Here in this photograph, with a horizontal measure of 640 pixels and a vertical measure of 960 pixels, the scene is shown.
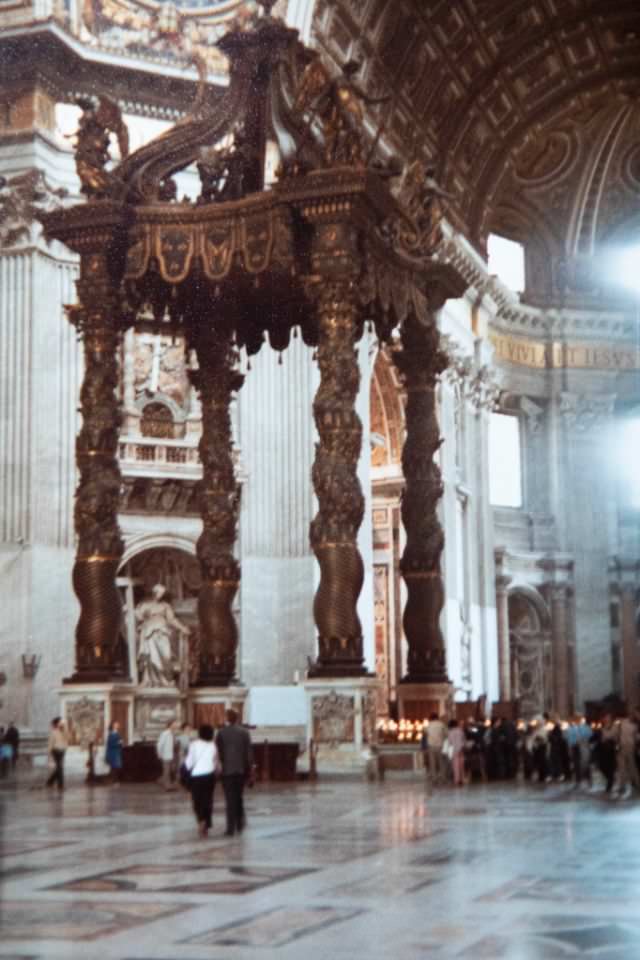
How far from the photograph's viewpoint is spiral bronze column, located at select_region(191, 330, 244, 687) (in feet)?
59.5

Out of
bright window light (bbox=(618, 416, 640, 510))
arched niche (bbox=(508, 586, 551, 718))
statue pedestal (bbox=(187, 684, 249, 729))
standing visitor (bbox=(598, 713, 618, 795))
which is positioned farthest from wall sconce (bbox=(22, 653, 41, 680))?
bright window light (bbox=(618, 416, 640, 510))

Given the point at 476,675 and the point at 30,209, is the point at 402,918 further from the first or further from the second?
the point at 476,675

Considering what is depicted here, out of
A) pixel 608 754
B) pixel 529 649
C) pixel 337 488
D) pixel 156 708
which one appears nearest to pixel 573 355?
pixel 529 649

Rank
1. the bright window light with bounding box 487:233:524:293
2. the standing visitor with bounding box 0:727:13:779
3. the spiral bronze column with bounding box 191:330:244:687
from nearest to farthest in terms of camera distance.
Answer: the spiral bronze column with bounding box 191:330:244:687
the standing visitor with bounding box 0:727:13:779
the bright window light with bounding box 487:233:524:293

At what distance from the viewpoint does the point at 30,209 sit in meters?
24.7

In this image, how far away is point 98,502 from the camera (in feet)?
53.7

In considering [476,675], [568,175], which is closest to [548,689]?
[476,675]

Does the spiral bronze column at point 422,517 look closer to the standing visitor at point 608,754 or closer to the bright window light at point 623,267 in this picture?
the standing visitor at point 608,754

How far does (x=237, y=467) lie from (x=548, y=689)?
17.2 m

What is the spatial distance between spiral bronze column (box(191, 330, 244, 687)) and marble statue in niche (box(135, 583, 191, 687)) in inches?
277

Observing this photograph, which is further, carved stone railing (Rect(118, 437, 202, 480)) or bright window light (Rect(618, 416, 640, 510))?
bright window light (Rect(618, 416, 640, 510))

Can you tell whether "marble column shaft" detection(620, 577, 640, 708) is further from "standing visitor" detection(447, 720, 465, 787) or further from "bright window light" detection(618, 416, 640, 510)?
"standing visitor" detection(447, 720, 465, 787)

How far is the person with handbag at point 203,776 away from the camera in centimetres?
1096

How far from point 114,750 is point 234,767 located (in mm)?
5341
